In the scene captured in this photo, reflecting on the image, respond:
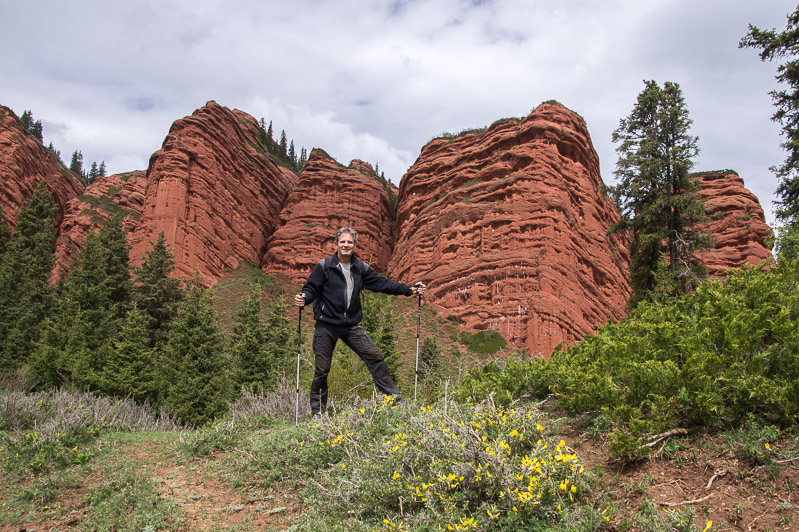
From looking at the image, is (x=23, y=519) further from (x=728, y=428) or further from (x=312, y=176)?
(x=312, y=176)

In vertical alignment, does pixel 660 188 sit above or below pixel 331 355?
above

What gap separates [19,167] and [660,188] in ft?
226

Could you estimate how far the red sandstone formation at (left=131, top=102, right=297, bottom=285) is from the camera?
46.8m

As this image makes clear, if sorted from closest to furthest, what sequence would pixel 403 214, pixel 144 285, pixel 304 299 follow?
1. pixel 304 299
2. pixel 144 285
3. pixel 403 214

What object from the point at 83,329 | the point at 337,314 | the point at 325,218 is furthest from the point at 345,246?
the point at 325,218

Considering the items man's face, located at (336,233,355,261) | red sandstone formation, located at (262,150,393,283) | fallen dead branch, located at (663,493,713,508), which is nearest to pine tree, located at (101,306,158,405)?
man's face, located at (336,233,355,261)

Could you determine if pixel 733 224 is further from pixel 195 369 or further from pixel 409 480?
pixel 409 480

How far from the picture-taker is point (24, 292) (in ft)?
92.2

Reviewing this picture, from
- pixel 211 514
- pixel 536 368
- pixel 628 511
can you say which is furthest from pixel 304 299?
pixel 628 511

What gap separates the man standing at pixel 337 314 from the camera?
5984mm

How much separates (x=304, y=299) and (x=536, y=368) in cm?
324

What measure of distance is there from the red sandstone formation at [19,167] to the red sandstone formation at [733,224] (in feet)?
249

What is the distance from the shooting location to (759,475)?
3.19 meters

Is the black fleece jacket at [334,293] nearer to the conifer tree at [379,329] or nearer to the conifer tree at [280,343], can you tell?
the conifer tree at [379,329]
